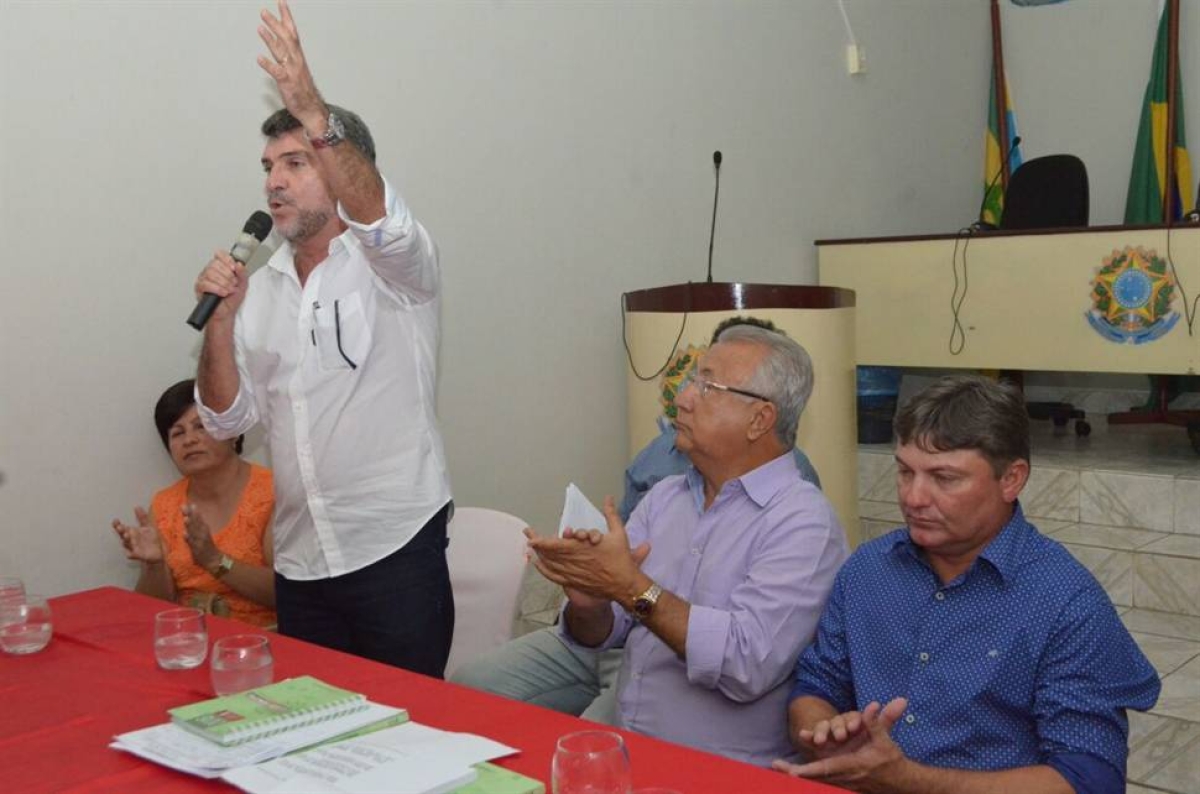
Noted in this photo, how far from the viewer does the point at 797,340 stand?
12.4 feet

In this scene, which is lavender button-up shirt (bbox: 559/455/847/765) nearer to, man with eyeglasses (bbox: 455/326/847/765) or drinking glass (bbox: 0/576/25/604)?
man with eyeglasses (bbox: 455/326/847/765)

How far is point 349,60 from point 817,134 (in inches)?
104

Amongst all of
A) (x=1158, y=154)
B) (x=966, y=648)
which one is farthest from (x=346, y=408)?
(x=1158, y=154)

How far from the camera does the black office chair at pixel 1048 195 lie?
5.58 m

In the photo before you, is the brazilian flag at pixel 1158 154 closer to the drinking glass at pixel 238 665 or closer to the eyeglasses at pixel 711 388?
the eyeglasses at pixel 711 388

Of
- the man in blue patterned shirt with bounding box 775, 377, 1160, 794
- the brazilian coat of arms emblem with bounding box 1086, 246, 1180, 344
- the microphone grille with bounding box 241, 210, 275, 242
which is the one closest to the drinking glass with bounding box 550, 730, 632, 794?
the man in blue patterned shirt with bounding box 775, 377, 1160, 794

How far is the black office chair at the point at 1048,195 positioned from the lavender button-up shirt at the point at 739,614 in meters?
3.93

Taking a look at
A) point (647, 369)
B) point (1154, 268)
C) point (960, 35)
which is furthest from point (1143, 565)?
point (960, 35)

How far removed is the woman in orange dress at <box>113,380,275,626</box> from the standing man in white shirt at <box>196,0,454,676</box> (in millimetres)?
205

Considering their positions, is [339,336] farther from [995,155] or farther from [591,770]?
[995,155]

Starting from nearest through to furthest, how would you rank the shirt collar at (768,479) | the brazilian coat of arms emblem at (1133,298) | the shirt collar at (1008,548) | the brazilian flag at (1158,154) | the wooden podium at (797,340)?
1. the shirt collar at (1008,548)
2. the shirt collar at (768,479)
3. the wooden podium at (797,340)
4. the brazilian coat of arms emblem at (1133,298)
5. the brazilian flag at (1158,154)

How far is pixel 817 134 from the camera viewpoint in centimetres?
536

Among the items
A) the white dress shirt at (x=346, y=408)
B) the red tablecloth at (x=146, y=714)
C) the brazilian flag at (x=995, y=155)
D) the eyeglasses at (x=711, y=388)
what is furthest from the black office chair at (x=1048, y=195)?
the red tablecloth at (x=146, y=714)

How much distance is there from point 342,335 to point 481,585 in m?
0.67
